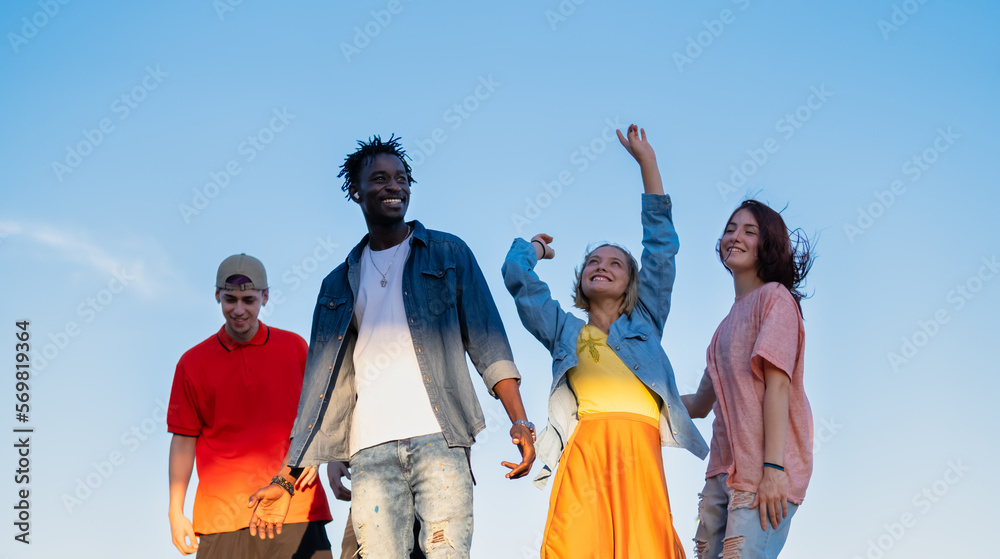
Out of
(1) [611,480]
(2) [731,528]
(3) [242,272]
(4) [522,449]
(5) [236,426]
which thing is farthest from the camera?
(3) [242,272]

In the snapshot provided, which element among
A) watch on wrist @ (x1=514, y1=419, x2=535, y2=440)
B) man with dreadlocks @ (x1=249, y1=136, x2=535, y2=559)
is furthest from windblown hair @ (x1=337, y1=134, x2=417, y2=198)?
watch on wrist @ (x1=514, y1=419, x2=535, y2=440)

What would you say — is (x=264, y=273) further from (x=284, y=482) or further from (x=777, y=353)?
(x=777, y=353)

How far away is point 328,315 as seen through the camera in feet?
16.0

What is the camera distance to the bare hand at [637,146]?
5281 mm

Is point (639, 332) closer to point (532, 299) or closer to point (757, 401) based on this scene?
point (532, 299)

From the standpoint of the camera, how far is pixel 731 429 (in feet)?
15.0

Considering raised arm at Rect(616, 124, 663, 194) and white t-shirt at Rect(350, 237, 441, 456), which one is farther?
raised arm at Rect(616, 124, 663, 194)

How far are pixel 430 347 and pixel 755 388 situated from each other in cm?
152

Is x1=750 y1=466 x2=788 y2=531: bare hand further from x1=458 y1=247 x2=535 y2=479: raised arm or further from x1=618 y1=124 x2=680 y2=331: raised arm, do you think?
x1=618 y1=124 x2=680 y2=331: raised arm

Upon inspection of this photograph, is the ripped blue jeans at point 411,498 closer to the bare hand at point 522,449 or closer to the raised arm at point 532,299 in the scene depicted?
the bare hand at point 522,449

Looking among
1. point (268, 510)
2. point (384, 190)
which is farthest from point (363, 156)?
point (268, 510)

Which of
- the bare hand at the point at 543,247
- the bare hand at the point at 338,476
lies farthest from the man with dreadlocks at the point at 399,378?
the bare hand at the point at 543,247

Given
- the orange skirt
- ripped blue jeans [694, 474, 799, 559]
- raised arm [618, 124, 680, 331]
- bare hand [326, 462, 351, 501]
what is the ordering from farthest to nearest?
raised arm [618, 124, 680, 331], bare hand [326, 462, 351, 501], the orange skirt, ripped blue jeans [694, 474, 799, 559]

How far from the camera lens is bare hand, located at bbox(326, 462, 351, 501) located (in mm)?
5004
